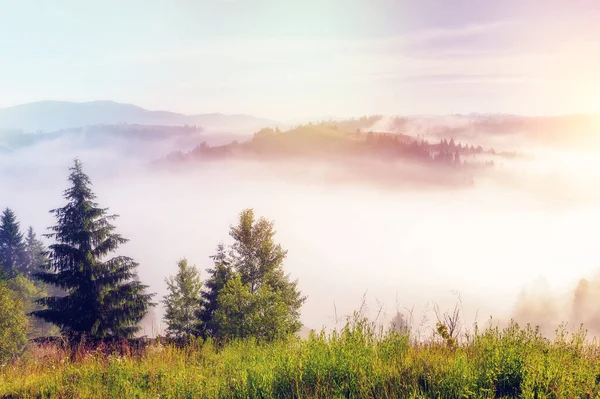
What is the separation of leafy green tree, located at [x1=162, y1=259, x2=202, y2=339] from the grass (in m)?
30.3

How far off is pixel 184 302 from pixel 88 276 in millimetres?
12600

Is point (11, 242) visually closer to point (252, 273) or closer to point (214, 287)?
point (214, 287)

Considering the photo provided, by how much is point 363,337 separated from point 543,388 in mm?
2343

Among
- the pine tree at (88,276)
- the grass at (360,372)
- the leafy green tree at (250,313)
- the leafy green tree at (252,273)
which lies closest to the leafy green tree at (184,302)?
the leafy green tree at (252,273)

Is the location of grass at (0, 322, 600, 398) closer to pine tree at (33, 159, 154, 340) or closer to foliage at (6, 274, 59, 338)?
pine tree at (33, 159, 154, 340)

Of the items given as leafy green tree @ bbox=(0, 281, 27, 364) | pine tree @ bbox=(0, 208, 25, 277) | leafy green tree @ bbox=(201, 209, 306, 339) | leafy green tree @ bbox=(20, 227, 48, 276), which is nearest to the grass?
leafy green tree @ bbox=(201, 209, 306, 339)

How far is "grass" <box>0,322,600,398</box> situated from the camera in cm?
536

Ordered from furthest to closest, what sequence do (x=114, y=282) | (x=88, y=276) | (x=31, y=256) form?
(x=31, y=256) < (x=114, y=282) < (x=88, y=276)

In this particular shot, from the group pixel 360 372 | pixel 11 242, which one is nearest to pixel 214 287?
pixel 360 372

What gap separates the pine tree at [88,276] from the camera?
27.5 m

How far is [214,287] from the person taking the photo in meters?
35.4

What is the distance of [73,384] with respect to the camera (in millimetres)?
6910

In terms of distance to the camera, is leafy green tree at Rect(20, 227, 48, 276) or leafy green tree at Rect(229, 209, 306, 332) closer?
leafy green tree at Rect(229, 209, 306, 332)

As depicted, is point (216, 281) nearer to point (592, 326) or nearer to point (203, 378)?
point (203, 378)
